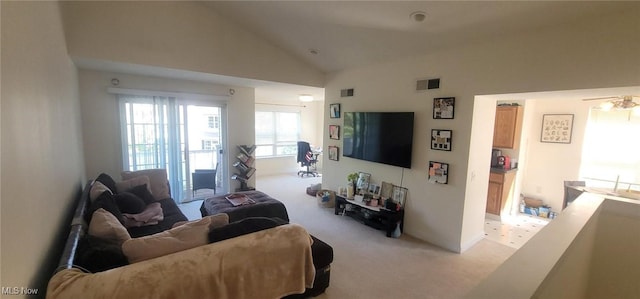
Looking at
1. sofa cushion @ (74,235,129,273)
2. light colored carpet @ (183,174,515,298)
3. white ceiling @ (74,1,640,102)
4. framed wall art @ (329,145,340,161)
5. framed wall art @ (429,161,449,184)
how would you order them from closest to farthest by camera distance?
sofa cushion @ (74,235,129,273), white ceiling @ (74,1,640,102), light colored carpet @ (183,174,515,298), framed wall art @ (429,161,449,184), framed wall art @ (329,145,340,161)

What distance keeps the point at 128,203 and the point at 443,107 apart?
3950 mm

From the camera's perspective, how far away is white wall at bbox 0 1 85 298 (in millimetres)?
1100

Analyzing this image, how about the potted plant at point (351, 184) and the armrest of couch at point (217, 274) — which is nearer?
the armrest of couch at point (217, 274)

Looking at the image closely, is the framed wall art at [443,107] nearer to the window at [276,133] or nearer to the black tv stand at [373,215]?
the black tv stand at [373,215]

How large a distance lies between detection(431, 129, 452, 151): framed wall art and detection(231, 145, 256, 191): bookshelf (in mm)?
3513

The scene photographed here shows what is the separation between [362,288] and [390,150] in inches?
78.0

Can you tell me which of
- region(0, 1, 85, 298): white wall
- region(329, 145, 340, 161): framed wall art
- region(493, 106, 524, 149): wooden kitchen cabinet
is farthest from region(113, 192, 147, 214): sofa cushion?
region(493, 106, 524, 149): wooden kitchen cabinet

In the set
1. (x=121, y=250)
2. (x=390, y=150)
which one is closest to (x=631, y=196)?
(x=390, y=150)

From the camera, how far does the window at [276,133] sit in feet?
24.8

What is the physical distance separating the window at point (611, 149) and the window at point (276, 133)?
6.59 metres

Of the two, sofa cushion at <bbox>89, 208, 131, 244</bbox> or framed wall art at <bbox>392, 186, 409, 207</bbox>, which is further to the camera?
framed wall art at <bbox>392, 186, 409, 207</bbox>

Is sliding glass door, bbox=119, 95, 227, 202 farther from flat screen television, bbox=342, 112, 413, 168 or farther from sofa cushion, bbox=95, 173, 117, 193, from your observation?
flat screen television, bbox=342, 112, 413, 168

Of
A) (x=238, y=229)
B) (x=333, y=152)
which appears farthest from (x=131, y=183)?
(x=333, y=152)
